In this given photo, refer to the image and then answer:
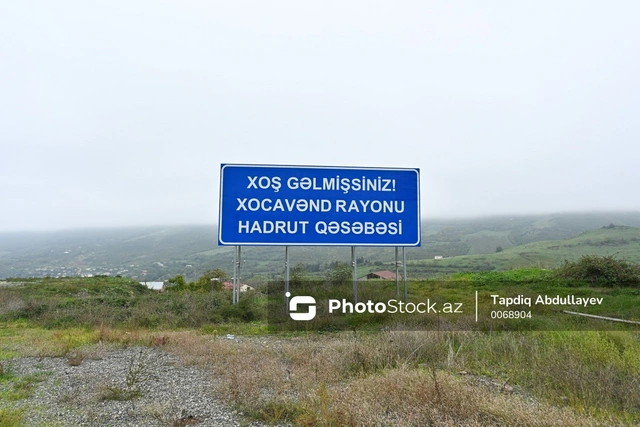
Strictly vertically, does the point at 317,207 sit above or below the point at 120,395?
above

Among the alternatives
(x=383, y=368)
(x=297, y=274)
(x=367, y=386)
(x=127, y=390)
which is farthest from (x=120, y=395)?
(x=297, y=274)

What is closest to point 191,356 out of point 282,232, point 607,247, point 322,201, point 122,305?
point 282,232

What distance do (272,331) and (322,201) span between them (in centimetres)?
379

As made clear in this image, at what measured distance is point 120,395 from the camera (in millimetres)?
5160

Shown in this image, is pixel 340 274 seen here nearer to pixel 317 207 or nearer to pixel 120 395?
pixel 317 207

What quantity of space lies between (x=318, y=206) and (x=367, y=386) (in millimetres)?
7008

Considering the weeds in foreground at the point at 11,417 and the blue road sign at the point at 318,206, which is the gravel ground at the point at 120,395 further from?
the blue road sign at the point at 318,206

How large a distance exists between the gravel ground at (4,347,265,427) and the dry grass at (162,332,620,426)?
319 millimetres

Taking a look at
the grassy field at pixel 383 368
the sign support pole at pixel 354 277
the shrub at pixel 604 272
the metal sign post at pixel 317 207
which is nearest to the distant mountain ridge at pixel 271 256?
the sign support pole at pixel 354 277

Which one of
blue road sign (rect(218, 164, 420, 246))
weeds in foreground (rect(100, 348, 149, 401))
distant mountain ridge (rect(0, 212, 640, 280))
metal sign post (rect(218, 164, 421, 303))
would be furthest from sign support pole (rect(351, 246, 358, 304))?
weeds in foreground (rect(100, 348, 149, 401))

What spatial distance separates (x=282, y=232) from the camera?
11.3 metres

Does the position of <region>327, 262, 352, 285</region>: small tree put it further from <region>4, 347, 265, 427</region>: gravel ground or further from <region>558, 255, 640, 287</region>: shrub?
<region>558, 255, 640, 287</region>: shrub

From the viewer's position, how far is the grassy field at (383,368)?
417 centimetres

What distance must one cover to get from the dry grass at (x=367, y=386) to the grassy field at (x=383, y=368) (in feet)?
0.06
